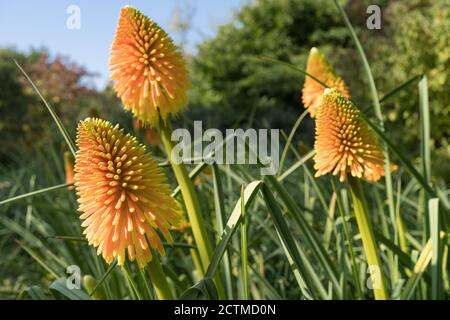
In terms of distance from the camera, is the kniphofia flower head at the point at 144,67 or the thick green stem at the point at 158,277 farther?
the kniphofia flower head at the point at 144,67

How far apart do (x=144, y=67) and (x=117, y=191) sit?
0.53 meters

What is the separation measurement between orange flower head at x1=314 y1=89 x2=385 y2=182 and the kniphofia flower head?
44cm

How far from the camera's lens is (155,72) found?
153 centimetres

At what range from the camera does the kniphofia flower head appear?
1.50 m

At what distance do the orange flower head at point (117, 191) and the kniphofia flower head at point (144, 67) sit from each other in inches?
16.1

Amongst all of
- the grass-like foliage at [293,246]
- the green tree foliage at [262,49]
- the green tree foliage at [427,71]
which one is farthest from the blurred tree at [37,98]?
the grass-like foliage at [293,246]

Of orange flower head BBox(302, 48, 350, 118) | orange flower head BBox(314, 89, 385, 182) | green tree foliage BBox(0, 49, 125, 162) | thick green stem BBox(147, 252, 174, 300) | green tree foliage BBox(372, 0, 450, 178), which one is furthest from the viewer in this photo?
green tree foliage BBox(0, 49, 125, 162)

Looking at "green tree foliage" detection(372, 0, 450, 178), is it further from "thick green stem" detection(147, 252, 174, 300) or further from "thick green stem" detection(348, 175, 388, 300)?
"thick green stem" detection(147, 252, 174, 300)

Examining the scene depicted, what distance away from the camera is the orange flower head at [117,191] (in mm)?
1094

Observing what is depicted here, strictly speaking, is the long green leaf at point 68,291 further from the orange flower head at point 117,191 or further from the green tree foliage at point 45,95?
the green tree foliage at point 45,95

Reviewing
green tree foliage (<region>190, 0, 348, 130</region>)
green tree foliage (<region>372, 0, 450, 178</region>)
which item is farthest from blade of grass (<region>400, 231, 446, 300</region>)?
green tree foliage (<region>190, 0, 348, 130</region>)
